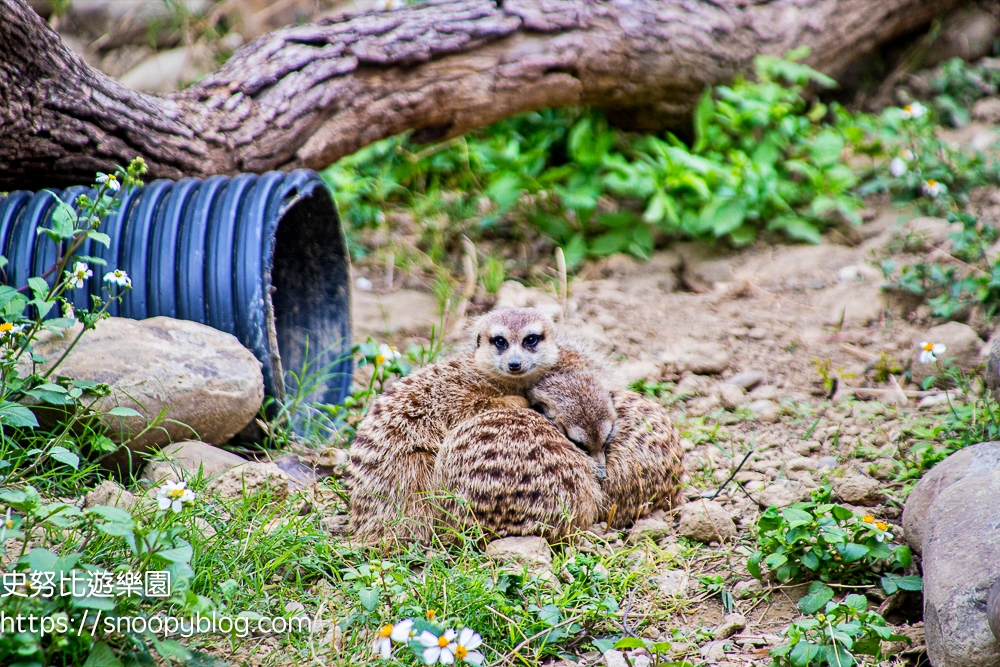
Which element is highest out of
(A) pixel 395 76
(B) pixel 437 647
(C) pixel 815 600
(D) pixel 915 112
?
(A) pixel 395 76

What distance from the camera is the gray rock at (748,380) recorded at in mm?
4555

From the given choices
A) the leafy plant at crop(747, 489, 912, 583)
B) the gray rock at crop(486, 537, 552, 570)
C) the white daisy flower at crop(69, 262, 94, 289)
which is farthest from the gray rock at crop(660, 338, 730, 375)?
the white daisy flower at crop(69, 262, 94, 289)

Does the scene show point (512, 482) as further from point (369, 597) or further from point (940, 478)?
point (940, 478)

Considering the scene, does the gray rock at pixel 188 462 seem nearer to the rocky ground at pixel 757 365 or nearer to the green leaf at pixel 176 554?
the green leaf at pixel 176 554

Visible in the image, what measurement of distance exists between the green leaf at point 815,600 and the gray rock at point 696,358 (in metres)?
1.81

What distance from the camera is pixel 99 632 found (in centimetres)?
246

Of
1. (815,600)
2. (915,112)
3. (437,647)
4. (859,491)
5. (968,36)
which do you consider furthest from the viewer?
(968,36)

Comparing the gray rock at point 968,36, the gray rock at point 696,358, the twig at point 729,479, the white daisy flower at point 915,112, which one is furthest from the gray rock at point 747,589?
the gray rock at point 968,36

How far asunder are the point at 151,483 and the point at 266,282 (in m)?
1.05

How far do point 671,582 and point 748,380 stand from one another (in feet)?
5.41

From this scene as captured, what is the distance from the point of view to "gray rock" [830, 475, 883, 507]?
11.4ft

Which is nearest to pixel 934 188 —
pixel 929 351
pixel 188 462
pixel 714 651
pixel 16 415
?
pixel 929 351

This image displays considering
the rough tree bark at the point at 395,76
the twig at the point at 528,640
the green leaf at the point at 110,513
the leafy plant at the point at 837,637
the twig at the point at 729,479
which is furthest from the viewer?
the rough tree bark at the point at 395,76

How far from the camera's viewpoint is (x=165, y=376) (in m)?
3.60
